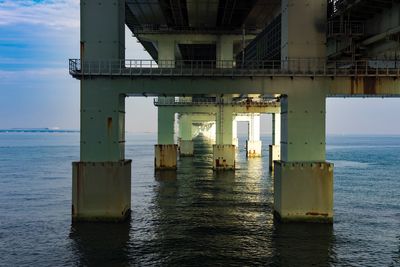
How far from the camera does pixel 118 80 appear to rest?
3159 centimetres

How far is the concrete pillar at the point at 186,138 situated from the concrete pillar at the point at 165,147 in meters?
36.3

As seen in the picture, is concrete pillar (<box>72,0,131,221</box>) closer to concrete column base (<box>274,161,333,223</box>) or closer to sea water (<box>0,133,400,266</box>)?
sea water (<box>0,133,400,266</box>)

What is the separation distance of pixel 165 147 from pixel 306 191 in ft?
152

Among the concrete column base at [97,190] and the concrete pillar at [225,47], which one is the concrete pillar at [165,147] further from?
the concrete column base at [97,190]

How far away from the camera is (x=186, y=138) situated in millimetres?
122438

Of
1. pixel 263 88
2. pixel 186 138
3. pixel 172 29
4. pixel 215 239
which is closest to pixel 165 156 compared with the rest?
pixel 172 29

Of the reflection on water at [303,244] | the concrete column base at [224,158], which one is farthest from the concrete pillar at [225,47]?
the reflection on water at [303,244]

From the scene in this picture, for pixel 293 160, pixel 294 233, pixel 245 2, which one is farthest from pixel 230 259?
pixel 245 2

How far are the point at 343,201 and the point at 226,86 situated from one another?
21880 millimetres

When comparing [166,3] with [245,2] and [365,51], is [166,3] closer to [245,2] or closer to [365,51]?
[245,2]

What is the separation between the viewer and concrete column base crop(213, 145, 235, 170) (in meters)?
72.3

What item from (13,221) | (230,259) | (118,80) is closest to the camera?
(230,259)

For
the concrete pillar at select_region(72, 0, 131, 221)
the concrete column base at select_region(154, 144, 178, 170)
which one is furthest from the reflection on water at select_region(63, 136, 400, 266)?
the concrete column base at select_region(154, 144, 178, 170)

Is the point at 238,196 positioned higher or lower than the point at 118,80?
lower
